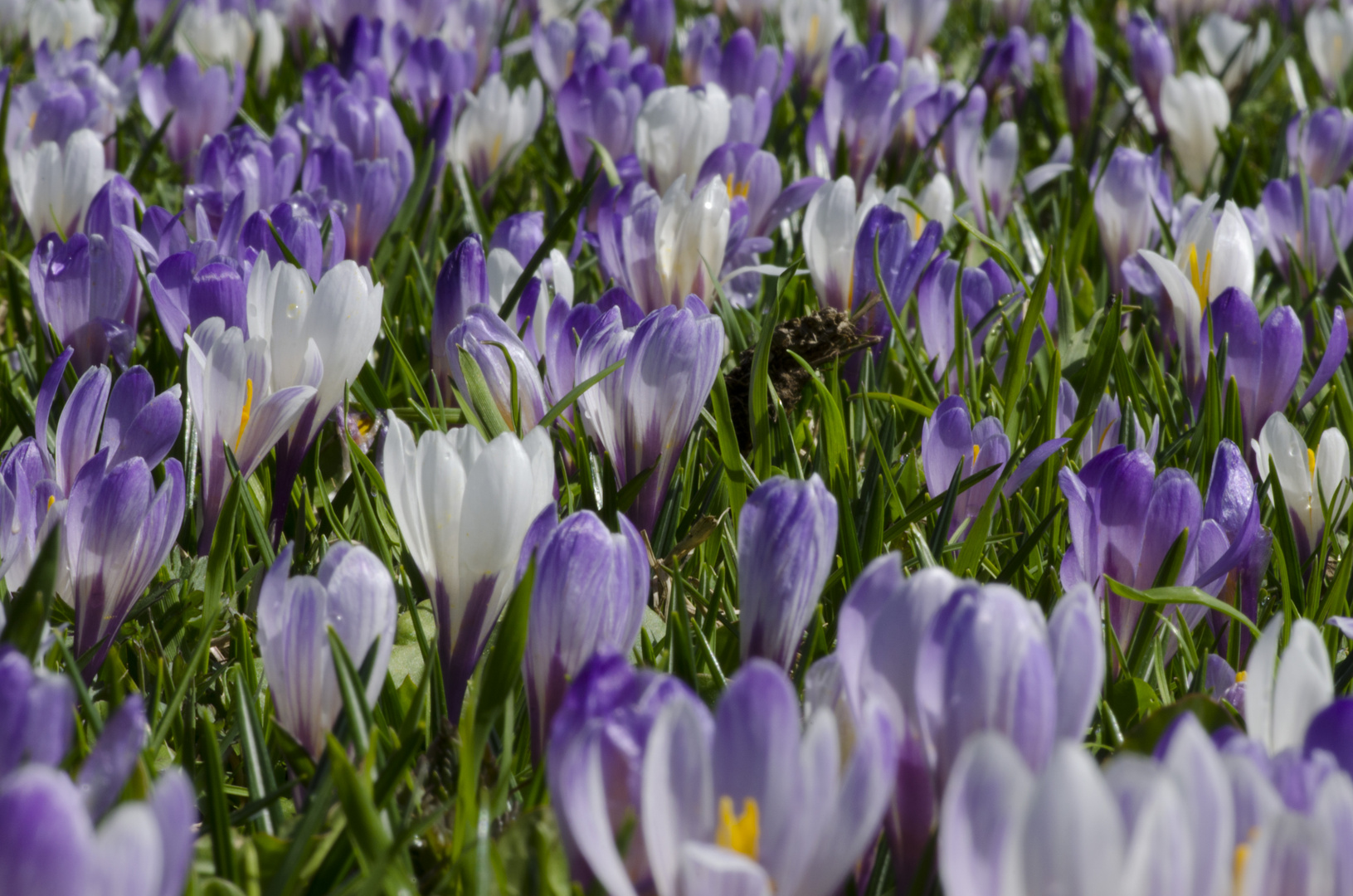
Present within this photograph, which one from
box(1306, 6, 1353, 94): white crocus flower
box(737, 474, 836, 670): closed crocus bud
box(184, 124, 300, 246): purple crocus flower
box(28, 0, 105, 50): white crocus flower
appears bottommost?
box(737, 474, 836, 670): closed crocus bud

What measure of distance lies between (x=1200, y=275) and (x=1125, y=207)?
339mm

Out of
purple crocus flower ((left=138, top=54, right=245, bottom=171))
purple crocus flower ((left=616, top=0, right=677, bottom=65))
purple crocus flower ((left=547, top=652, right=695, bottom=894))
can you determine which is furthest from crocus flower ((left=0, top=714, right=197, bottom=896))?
purple crocus flower ((left=616, top=0, right=677, bottom=65))

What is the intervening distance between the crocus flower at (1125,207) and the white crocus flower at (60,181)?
156cm

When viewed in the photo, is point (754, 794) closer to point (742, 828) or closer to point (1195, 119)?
point (742, 828)

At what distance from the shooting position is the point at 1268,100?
401cm

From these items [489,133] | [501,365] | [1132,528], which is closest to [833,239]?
[501,365]

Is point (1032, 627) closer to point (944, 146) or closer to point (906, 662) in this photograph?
point (906, 662)

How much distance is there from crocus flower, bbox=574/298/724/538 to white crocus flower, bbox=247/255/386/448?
0.22 m

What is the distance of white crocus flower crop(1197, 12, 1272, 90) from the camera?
11.6ft

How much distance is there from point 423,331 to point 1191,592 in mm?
1172

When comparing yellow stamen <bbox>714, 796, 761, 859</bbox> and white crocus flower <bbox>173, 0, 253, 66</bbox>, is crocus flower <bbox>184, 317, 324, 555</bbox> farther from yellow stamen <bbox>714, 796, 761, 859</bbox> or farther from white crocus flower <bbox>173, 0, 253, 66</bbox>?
white crocus flower <bbox>173, 0, 253, 66</bbox>

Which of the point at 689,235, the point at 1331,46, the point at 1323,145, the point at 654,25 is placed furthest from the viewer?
the point at 654,25

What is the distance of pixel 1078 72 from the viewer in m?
3.18

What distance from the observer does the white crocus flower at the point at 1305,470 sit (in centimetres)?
129
